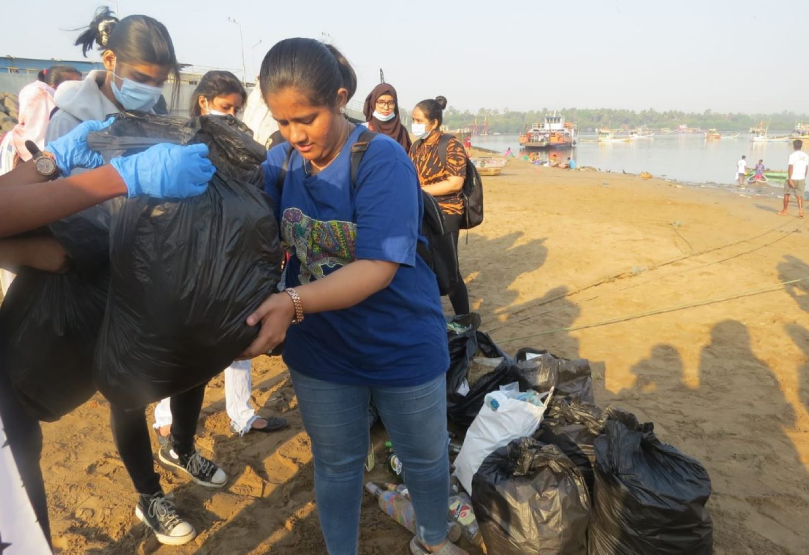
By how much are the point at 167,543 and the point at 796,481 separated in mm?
2824

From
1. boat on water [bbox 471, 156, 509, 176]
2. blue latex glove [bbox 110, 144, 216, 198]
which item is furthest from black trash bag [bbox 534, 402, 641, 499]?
boat on water [bbox 471, 156, 509, 176]

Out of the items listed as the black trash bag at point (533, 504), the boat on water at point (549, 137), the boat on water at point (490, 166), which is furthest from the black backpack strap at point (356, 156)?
the boat on water at point (549, 137)

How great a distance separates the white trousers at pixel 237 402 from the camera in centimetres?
263

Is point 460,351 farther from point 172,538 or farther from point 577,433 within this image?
point 172,538

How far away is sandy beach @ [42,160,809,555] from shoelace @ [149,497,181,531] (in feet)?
0.37

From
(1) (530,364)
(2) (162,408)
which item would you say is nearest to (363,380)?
(1) (530,364)

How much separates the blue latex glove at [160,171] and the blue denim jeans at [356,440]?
710 mm

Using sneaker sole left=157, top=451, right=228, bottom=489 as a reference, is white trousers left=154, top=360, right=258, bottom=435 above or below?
above

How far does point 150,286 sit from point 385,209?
1.90 ft

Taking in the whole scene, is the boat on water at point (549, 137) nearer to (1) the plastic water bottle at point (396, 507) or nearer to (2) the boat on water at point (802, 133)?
(2) the boat on water at point (802, 133)

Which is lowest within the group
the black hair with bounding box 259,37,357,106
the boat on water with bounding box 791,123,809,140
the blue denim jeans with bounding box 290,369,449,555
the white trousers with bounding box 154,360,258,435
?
the white trousers with bounding box 154,360,258,435

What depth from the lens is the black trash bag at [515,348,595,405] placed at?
260 centimetres

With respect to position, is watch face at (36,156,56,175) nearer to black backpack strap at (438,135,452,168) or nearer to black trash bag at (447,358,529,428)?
black trash bag at (447,358,529,428)

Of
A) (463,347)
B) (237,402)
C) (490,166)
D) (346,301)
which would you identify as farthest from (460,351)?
(490,166)
